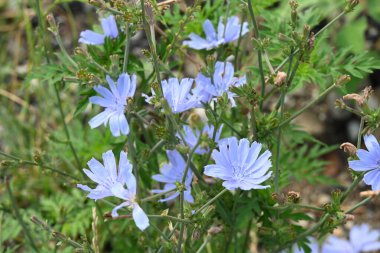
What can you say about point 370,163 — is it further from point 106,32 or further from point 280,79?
point 106,32

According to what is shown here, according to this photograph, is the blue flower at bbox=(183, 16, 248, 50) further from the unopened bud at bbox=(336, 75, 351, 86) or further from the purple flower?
the purple flower

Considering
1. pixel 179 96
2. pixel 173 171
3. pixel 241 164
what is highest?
pixel 179 96

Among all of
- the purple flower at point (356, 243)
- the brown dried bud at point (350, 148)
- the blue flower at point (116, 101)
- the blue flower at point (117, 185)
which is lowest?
the purple flower at point (356, 243)

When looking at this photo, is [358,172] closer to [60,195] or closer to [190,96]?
[190,96]

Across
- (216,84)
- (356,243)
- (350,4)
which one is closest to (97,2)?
(216,84)

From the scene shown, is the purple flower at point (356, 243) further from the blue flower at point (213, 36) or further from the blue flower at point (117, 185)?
the blue flower at point (117, 185)

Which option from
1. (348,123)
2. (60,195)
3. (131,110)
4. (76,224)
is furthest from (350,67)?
(348,123)

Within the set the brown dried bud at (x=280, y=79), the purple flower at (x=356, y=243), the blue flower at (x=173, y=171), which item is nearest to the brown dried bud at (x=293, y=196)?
the brown dried bud at (x=280, y=79)

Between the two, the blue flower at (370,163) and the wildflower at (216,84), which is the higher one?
the wildflower at (216,84)
